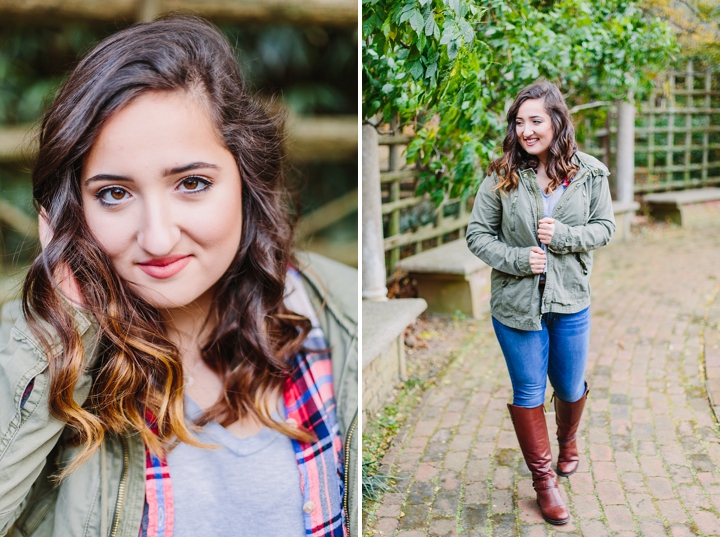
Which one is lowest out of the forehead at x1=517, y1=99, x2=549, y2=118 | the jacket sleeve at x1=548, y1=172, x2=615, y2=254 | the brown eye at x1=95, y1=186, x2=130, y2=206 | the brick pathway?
the brick pathway

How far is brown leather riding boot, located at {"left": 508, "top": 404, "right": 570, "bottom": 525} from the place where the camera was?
1.80 metres

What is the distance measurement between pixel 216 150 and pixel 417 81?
0.69 metres

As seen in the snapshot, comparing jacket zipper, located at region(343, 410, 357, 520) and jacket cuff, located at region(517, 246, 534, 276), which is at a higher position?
jacket cuff, located at region(517, 246, 534, 276)

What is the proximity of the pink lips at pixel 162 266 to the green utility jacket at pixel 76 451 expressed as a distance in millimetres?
171

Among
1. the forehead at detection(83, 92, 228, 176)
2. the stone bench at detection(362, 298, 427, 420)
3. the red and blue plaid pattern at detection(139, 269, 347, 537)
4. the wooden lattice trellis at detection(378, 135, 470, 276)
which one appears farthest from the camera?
the wooden lattice trellis at detection(378, 135, 470, 276)

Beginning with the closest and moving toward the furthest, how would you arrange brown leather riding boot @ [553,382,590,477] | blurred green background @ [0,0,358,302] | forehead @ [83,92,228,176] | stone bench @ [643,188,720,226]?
forehead @ [83,92,228,176] < brown leather riding boot @ [553,382,590,477] < blurred green background @ [0,0,358,302] < stone bench @ [643,188,720,226]

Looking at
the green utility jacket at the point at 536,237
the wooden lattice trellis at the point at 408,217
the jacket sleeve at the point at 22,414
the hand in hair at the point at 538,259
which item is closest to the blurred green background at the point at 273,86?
the wooden lattice trellis at the point at 408,217

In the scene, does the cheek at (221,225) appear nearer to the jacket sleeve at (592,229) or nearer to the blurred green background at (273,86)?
the blurred green background at (273,86)

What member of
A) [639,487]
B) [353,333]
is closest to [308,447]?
[353,333]

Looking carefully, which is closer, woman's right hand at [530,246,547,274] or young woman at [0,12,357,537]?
young woman at [0,12,357,537]

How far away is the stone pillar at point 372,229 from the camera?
249 cm

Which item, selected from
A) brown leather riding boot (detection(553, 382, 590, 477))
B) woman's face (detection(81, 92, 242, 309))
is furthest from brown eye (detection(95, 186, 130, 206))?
brown leather riding boot (detection(553, 382, 590, 477))

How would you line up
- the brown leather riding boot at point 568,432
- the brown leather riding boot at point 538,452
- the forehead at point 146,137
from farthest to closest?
the brown leather riding boot at point 568,432 → the brown leather riding boot at point 538,452 → the forehead at point 146,137

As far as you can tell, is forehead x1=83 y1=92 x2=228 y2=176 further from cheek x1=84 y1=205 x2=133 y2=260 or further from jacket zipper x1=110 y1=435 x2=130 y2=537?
jacket zipper x1=110 y1=435 x2=130 y2=537
